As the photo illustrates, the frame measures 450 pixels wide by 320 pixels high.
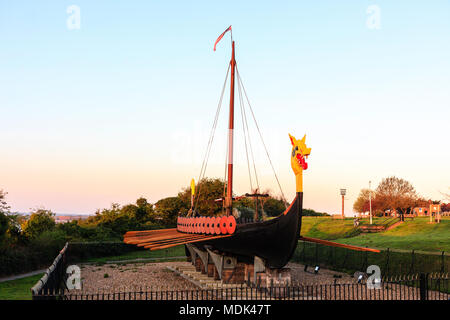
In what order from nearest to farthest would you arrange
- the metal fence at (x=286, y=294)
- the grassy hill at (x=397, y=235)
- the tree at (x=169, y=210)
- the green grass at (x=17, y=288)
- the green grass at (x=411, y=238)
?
the metal fence at (x=286, y=294) < the green grass at (x=17, y=288) < the green grass at (x=411, y=238) < the grassy hill at (x=397, y=235) < the tree at (x=169, y=210)

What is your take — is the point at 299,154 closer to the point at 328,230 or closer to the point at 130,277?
the point at 130,277

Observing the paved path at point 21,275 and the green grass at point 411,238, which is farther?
the green grass at point 411,238

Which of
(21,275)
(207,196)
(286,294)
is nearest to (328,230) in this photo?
(207,196)

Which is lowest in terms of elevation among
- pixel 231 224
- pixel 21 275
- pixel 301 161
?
pixel 21 275

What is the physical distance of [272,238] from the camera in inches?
682

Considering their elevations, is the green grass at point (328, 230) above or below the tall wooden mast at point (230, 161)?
below

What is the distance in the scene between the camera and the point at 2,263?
80.5 ft

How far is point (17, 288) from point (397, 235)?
105 feet

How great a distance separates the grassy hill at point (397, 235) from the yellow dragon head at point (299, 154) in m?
16.9

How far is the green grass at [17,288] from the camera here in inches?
709

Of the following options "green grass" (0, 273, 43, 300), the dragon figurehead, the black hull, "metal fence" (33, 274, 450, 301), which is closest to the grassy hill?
"metal fence" (33, 274, 450, 301)

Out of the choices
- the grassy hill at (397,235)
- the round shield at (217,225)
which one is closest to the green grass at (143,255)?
the grassy hill at (397,235)

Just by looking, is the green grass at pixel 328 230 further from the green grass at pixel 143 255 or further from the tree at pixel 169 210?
the tree at pixel 169 210
